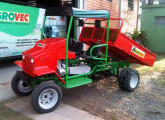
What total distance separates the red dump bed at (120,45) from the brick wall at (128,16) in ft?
27.2

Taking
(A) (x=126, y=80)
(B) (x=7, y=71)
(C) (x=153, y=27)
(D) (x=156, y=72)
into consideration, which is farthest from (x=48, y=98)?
(C) (x=153, y=27)

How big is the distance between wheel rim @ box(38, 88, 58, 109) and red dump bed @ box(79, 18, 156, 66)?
6.56 feet

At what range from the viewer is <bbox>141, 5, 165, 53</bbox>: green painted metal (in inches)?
503

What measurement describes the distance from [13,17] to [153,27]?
986cm

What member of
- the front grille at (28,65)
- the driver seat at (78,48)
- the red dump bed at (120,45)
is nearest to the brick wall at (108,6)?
the red dump bed at (120,45)

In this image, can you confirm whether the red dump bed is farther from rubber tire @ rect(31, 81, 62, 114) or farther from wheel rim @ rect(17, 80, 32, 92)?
wheel rim @ rect(17, 80, 32, 92)

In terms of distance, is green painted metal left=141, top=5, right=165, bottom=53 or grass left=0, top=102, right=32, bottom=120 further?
green painted metal left=141, top=5, right=165, bottom=53

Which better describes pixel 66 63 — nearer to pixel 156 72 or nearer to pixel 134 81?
pixel 134 81

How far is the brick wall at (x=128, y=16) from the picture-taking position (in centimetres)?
1366

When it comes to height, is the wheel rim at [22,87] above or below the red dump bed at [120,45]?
below

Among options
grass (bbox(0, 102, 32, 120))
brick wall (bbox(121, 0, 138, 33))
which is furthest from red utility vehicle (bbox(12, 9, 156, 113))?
brick wall (bbox(121, 0, 138, 33))

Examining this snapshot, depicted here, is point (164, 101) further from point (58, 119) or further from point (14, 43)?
point (14, 43)

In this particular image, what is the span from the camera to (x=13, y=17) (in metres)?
6.57

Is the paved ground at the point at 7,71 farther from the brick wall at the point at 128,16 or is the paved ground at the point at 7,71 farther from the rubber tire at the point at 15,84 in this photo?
the brick wall at the point at 128,16
